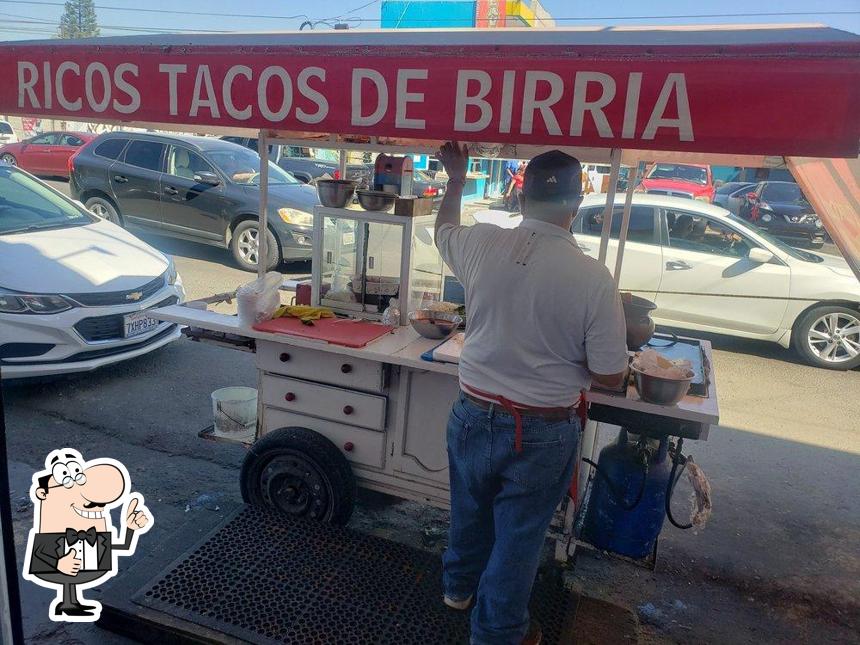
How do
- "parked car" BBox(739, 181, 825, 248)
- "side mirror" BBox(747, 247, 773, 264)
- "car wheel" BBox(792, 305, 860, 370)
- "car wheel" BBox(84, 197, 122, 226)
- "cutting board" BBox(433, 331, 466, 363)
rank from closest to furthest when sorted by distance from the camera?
1. "cutting board" BBox(433, 331, 466, 363)
2. "car wheel" BBox(792, 305, 860, 370)
3. "side mirror" BBox(747, 247, 773, 264)
4. "car wheel" BBox(84, 197, 122, 226)
5. "parked car" BBox(739, 181, 825, 248)

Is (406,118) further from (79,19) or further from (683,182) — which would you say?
(79,19)

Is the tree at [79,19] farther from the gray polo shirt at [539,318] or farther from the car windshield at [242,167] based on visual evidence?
the gray polo shirt at [539,318]

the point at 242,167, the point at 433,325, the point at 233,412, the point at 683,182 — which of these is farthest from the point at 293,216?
the point at 683,182

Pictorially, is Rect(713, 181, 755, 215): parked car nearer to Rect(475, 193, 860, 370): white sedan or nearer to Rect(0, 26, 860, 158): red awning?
Rect(475, 193, 860, 370): white sedan

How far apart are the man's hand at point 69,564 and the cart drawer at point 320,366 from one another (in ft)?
4.13

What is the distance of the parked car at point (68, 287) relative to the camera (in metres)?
4.74

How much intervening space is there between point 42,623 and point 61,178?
64.5ft

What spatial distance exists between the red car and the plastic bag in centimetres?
1775

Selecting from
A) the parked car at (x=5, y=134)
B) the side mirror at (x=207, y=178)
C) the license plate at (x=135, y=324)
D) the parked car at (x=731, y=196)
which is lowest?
the license plate at (x=135, y=324)

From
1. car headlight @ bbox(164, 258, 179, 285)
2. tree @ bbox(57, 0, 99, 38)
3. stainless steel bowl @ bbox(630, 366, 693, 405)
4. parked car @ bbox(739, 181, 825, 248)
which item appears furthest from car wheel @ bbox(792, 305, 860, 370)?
tree @ bbox(57, 0, 99, 38)

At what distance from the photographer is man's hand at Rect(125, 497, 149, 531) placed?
138 inches

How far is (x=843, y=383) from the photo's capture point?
22.1ft

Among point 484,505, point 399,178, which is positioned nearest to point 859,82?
point 484,505

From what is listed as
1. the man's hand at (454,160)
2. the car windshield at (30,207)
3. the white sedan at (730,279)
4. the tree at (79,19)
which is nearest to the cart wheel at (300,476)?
the man's hand at (454,160)
